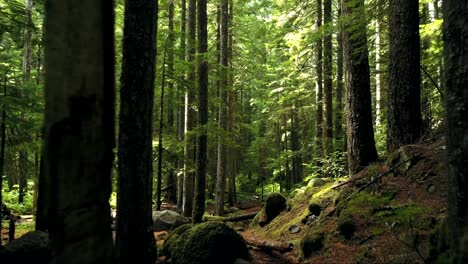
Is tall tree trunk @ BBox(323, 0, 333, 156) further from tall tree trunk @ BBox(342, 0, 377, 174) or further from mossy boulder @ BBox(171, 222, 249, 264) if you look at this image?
mossy boulder @ BBox(171, 222, 249, 264)

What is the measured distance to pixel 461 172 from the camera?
3.88 m

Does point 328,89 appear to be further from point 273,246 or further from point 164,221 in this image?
point 273,246

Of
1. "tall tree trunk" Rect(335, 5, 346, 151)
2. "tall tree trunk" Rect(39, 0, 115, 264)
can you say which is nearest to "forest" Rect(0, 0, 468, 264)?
"tall tree trunk" Rect(39, 0, 115, 264)

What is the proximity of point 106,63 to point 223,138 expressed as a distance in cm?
1243

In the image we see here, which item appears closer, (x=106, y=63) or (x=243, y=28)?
(x=106, y=63)

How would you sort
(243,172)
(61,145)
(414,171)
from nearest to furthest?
(61,145)
(414,171)
(243,172)

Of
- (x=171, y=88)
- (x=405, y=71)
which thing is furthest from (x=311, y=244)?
(x=171, y=88)

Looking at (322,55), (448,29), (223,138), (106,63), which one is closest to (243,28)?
(322,55)

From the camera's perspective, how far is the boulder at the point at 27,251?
24.3 ft

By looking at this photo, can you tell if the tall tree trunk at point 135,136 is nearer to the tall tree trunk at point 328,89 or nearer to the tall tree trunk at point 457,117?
the tall tree trunk at point 457,117

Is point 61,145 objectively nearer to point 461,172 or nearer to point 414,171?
point 461,172

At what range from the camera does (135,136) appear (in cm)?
533

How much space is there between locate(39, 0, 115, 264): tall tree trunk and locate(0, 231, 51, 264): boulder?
A: 6418 mm

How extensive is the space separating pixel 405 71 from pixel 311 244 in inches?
173
